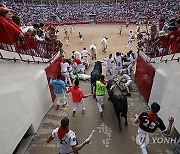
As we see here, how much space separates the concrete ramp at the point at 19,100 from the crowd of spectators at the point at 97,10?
41.4 m

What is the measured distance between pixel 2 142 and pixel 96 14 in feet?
161

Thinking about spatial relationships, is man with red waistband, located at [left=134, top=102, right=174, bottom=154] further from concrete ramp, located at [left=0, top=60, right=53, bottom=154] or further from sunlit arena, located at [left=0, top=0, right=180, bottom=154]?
concrete ramp, located at [left=0, top=60, right=53, bottom=154]

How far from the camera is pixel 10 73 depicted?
223 inches

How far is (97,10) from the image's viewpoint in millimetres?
52969

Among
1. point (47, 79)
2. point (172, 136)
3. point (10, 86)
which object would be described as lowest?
point (172, 136)

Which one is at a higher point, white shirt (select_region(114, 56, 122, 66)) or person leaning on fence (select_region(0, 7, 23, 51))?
person leaning on fence (select_region(0, 7, 23, 51))

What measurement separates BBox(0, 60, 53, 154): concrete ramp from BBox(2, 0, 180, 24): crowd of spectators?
136 ft

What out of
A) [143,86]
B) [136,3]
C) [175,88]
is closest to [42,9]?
[136,3]

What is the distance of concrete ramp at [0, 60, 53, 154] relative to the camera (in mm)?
5035

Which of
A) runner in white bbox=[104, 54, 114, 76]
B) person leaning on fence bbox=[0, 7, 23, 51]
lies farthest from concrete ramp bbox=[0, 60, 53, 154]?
runner in white bbox=[104, 54, 114, 76]

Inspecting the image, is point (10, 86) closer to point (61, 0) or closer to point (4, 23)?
point (4, 23)

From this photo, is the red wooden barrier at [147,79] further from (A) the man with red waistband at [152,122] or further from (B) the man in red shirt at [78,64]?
(B) the man in red shirt at [78,64]

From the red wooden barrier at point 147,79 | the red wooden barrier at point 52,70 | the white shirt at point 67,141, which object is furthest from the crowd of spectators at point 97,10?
the white shirt at point 67,141

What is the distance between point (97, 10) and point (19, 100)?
1984 inches
